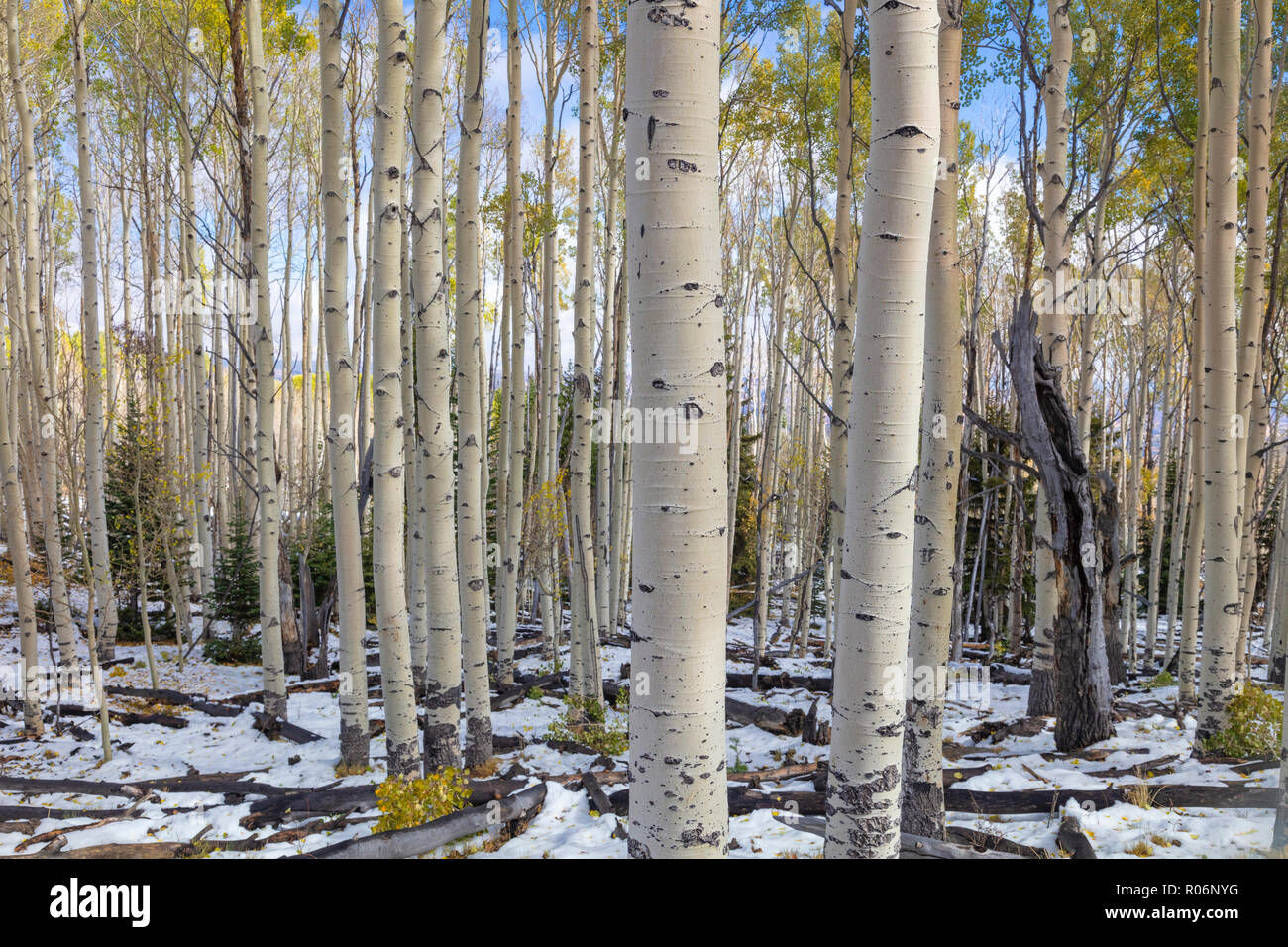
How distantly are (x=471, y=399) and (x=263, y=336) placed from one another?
259 centimetres

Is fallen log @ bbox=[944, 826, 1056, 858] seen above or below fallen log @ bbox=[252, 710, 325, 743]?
above

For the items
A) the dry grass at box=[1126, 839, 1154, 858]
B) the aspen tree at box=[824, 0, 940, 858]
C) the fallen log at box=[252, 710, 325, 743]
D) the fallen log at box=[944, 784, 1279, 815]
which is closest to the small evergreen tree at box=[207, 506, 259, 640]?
the fallen log at box=[252, 710, 325, 743]

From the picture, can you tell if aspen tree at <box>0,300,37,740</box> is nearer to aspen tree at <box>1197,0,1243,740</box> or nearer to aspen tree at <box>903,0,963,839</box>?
aspen tree at <box>903,0,963,839</box>

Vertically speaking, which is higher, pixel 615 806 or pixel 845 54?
pixel 845 54

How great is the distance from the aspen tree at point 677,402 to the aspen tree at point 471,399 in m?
3.52

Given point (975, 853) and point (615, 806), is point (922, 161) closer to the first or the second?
point (975, 853)

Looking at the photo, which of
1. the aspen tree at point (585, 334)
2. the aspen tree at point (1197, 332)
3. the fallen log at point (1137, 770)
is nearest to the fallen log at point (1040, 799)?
the fallen log at point (1137, 770)

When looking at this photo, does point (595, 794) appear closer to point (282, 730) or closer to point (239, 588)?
point (282, 730)

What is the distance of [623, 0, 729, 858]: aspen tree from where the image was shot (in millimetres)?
1805

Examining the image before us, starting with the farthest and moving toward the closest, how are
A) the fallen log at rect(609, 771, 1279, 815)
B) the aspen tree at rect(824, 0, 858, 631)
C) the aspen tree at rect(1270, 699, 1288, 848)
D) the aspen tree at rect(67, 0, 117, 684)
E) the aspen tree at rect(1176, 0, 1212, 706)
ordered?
the aspen tree at rect(67, 0, 117, 684) → the aspen tree at rect(1176, 0, 1212, 706) → the aspen tree at rect(824, 0, 858, 631) → the fallen log at rect(609, 771, 1279, 815) → the aspen tree at rect(1270, 699, 1288, 848)

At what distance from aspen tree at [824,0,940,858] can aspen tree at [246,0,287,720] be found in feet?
18.8

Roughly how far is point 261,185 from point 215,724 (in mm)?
5153

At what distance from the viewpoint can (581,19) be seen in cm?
603
